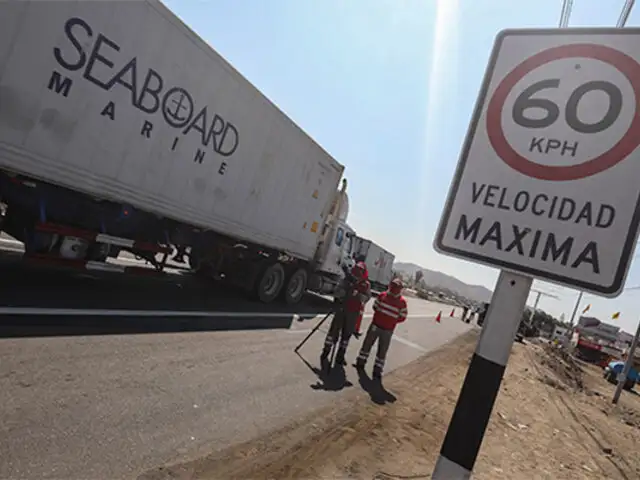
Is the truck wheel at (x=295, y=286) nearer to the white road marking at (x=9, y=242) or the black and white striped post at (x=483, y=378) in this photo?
the white road marking at (x=9, y=242)

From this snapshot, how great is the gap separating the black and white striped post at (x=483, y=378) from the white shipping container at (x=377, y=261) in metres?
28.7

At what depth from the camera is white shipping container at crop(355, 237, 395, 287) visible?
31.2m

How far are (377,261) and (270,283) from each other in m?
22.4

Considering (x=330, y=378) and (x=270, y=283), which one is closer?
(x=330, y=378)

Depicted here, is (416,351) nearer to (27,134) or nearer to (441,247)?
(27,134)

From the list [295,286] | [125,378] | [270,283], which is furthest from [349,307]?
[295,286]

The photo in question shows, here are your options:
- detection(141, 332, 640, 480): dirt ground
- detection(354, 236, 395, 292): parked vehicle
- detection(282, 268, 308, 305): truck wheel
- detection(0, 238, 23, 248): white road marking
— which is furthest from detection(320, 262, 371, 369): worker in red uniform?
detection(354, 236, 395, 292): parked vehicle

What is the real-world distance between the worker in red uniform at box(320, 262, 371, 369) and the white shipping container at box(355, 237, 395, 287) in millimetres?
21961

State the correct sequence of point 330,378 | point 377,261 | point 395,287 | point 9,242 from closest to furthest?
point 330,378 → point 395,287 → point 9,242 → point 377,261

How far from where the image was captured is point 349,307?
26.7 ft

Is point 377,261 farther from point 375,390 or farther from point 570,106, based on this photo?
point 570,106

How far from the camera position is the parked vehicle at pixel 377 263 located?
31.2 meters

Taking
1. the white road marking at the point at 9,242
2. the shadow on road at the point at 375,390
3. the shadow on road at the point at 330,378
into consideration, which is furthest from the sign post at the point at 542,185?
the white road marking at the point at 9,242

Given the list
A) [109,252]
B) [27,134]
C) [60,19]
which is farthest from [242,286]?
[60,19]
